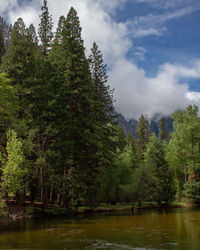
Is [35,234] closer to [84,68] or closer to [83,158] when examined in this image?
[83,158]

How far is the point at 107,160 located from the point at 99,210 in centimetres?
682

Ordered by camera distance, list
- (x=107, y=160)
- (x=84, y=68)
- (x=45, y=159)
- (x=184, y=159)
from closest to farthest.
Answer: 1. (x=45, y=159)
2. (x=84, y=68)
3. (x=107, y=160)
4. (x=184, y=159)

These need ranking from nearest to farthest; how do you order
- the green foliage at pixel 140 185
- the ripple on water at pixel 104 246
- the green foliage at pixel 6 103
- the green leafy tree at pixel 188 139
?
1. the ripple on water at pixel 104 246
2. the green foliage at pixel 6 103
3. the green foliage at pixel 140 185
4. the green leafy tree at pixel 188 139

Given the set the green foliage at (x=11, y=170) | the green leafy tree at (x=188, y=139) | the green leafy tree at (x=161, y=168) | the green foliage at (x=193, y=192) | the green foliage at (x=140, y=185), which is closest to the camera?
the green foliage at (x=11, y=170)

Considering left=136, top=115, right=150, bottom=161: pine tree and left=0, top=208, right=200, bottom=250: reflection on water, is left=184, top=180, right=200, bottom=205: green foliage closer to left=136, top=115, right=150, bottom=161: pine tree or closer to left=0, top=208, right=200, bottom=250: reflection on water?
left=0, top=208, right=200, bottom=250: reflection on water

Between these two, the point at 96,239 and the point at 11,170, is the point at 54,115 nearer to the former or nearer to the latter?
the point at 11,170

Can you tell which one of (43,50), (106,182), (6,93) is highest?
(43,50)

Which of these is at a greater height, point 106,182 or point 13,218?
point 106,182

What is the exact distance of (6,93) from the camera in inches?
969

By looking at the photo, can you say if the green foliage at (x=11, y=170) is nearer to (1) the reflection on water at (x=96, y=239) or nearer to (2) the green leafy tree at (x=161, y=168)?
(1) the reflection on water at (x=96, y=239)

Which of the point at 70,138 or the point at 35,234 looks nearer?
the point at 35,234

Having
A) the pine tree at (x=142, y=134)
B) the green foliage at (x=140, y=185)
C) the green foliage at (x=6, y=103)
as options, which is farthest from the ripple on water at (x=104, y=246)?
the pine tree at (x=142, y=134)

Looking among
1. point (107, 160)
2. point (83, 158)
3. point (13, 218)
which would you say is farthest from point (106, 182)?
point (13, 218)

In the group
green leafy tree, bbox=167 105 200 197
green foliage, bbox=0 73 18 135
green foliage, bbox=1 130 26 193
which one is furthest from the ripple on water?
green leafy tree, bbox=167 105 200 197
